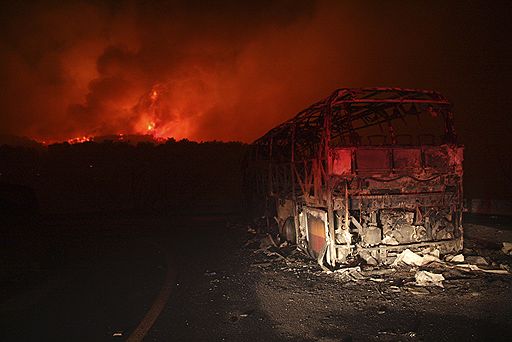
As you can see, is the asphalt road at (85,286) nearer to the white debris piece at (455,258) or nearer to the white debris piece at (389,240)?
the white debris piece at (389,240)

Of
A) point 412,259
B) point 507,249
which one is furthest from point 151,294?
point 507,249

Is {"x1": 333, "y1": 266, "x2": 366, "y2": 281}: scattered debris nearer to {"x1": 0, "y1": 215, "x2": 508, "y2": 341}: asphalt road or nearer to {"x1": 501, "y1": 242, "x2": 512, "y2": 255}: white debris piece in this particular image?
{"x1": 0, "y1": 215, "x2": 508, "y2": 341}: asphalt road

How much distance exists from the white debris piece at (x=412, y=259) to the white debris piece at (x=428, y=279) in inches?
36.8

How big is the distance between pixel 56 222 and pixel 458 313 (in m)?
18.4

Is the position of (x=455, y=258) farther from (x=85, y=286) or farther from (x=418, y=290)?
(x=85, y=286)

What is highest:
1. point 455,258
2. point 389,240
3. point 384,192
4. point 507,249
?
point 384,192

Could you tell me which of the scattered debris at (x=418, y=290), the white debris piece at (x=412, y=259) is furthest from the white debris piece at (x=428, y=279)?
the white debris piece at (x=412, y=259)

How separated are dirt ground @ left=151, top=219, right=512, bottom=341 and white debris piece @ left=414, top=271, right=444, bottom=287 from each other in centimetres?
12

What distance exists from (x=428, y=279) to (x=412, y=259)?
1.04 m

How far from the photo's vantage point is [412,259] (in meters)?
6.84

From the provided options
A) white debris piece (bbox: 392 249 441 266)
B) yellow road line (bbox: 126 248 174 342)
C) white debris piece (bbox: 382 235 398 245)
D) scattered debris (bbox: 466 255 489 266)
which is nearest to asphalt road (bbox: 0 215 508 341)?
yellow road line (bbox: 126 248 174 342)

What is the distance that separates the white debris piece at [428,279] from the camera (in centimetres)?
578

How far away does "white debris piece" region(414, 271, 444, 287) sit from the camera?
227 inches

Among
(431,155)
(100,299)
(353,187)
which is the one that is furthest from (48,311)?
(431,155)
